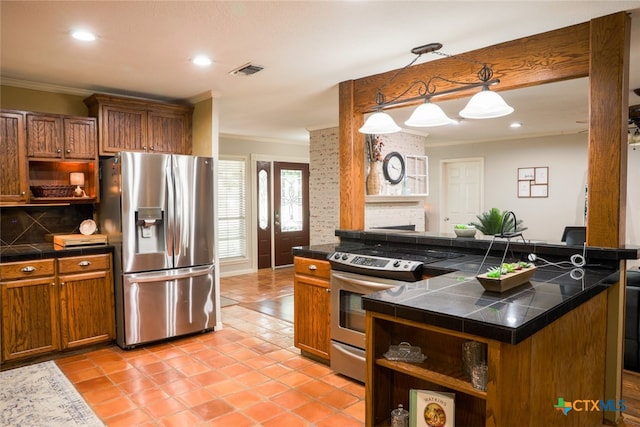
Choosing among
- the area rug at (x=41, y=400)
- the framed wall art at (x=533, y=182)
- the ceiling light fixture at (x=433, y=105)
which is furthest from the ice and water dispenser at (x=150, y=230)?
the framed wall art at (x=533, y=182)

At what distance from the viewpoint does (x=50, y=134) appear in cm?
371

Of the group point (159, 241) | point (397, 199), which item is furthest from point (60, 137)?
point (397, 199)

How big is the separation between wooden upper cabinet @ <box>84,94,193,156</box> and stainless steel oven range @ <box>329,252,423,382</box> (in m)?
2.32

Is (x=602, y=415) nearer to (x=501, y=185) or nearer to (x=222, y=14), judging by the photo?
(x=222, y=14)

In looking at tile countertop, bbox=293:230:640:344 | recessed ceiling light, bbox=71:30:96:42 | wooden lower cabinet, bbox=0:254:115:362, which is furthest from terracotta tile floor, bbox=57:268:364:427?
recessed ceiling light, bbox=71:30:96:42

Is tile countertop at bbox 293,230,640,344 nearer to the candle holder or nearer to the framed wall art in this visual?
the candle holder

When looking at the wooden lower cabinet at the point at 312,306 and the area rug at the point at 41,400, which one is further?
A: the wooden lower cabinet at the point at 312,306

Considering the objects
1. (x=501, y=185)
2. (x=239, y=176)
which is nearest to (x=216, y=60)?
(x=239, y=176)

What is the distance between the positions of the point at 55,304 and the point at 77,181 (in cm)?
116

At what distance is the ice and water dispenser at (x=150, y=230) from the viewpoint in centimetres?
371

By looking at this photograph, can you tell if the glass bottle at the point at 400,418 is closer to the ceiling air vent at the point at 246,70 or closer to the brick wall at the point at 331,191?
the ceiling air vent at the point at 246,70

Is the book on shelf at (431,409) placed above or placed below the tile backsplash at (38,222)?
below

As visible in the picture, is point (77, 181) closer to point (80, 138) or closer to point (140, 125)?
point (80, 138)

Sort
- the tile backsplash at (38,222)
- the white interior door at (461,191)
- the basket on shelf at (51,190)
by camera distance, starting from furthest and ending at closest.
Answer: the white interior door at (461,191) → the tile backsplash at (38,222) → the basket on shelf at (51,190)
